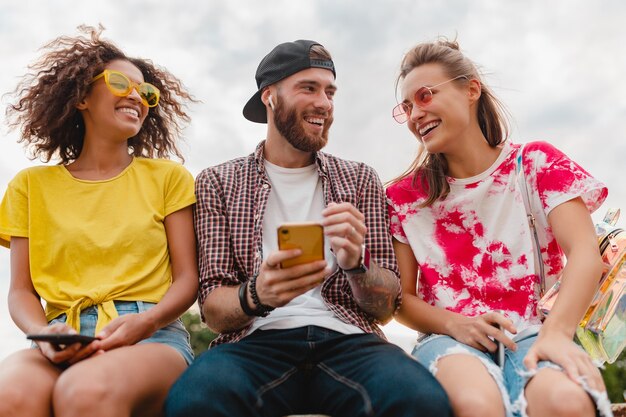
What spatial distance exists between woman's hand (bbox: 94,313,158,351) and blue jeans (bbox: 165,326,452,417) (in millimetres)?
449

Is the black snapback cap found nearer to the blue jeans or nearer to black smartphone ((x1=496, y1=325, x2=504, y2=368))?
the blue jeans

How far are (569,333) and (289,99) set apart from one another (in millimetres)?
2303

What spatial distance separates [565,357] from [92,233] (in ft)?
8.75

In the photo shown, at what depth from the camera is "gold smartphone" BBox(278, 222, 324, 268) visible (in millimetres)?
2891

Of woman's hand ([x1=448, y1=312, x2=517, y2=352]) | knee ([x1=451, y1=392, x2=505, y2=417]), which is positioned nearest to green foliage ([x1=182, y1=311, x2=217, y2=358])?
woman's hand ([x1=448, y1=312, x2=517, y2=352])

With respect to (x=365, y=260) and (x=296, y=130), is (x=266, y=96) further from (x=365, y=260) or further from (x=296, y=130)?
(x=365, y=260)

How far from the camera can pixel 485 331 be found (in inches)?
131

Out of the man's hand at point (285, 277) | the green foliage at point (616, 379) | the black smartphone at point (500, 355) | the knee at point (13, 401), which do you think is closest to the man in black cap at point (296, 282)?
the man's hand at point (285, 277)

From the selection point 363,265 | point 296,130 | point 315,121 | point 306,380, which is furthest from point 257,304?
point 315,121

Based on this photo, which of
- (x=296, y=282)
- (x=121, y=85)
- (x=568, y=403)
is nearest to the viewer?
(x=568, y=403)

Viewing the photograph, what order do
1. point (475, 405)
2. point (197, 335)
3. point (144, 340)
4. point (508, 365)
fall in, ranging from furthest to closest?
point (197, 335)
point (144, 340)
point (508, 365)
point (475, 405)

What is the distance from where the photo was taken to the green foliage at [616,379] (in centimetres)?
3131

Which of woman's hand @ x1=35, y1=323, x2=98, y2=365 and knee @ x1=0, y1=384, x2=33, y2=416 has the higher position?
woman's hand @ x1=35, y1=323, x2=98, y2=365

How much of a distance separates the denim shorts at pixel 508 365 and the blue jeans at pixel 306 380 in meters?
0.24
